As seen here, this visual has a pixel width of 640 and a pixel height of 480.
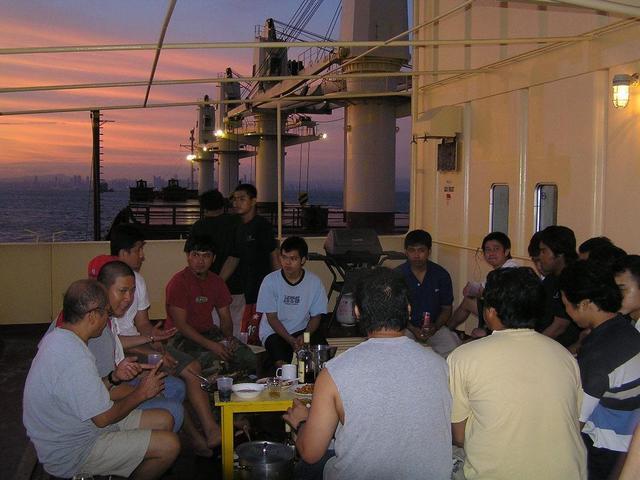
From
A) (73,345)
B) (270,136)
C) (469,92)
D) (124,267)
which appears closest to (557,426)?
(73,345)

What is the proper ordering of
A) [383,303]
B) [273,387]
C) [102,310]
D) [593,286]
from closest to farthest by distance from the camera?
1. [383,303]
2. [593,286]
3. [102,310]
4. [273,387]

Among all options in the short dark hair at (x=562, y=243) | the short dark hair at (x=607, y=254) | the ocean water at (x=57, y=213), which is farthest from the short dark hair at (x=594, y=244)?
the ocean water at (x=57, y=213)

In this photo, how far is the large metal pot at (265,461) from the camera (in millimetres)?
4176

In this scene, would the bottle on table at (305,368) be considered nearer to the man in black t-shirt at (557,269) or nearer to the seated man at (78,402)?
the seated man at (78,402)

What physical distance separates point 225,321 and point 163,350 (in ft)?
3.27

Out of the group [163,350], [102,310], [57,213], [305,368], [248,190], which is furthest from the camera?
[57,213]

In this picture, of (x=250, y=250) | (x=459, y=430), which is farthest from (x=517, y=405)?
(x=250, y=250)

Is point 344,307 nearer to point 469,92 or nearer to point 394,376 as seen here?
point 469,92

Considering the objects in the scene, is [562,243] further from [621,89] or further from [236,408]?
[236,408]

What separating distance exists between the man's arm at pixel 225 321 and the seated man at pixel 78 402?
230 centimetres

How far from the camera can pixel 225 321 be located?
6379 mm

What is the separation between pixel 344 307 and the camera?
8.96 m

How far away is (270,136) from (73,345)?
35.2 m

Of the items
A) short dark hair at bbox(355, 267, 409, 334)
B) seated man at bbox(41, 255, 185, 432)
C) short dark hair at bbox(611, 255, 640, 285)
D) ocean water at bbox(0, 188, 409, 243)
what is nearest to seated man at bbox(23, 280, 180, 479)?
seated man at bbox(41, 255, 185, 432)
